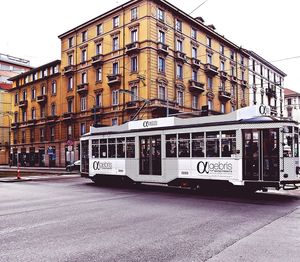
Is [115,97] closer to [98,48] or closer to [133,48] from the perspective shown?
[133,48]

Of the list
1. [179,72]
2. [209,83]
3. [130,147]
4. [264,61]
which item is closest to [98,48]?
[179,72]

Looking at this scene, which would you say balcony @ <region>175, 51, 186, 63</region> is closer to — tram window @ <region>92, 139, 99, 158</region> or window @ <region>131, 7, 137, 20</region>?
window @ <region>131, 7, 137, 20</region>

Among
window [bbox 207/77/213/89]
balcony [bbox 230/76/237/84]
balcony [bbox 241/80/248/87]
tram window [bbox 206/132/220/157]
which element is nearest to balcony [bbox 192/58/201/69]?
window [bbox 207/77/213/89]

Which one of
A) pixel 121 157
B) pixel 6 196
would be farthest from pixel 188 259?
pixel 121 157

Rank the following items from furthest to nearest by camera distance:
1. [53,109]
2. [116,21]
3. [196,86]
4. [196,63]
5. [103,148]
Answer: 1. [53,109]
2. [196,63]
3. [196,86]
4. [116,21]
5. [103,148]

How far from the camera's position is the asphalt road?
18.3 ft

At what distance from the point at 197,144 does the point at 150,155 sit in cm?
248

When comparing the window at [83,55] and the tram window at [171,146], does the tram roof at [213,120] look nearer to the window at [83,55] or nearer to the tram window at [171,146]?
the tram window at [171,146]

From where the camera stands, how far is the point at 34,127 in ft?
172

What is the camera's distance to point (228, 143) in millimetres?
13008

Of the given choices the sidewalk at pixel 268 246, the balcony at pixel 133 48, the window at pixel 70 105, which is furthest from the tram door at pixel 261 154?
the window at pixel 70 105

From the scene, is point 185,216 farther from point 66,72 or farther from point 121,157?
point 66,72

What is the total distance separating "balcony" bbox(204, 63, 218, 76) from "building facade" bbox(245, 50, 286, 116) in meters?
12.2

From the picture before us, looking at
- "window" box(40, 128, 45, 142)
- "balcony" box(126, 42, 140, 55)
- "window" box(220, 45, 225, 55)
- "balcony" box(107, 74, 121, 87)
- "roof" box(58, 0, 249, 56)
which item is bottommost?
"window" box(40, 128, 45, 142)
